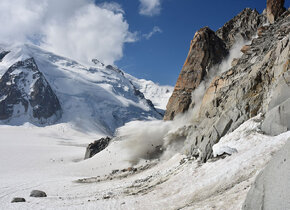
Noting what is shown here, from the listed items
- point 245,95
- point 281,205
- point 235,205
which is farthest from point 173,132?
point 281,205

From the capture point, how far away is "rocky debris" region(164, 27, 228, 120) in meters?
43.4

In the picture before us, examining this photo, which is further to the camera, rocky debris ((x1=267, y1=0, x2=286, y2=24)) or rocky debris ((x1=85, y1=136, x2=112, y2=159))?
rocky debris ((x1=85, y1=136, x2=112, y2=159))

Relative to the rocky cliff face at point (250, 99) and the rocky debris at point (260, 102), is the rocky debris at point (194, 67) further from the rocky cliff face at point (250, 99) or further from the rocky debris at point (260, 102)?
the rocky debris at point (260, 102)

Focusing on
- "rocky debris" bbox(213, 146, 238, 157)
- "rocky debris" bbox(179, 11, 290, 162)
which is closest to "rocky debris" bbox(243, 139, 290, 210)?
"rocky debris" bbox(213, 146, 238, 157)

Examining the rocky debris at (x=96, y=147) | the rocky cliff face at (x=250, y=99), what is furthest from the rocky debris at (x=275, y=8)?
the rocky debris at (x=96, y=147)

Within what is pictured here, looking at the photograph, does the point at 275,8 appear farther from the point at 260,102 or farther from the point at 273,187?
the point at 273,187

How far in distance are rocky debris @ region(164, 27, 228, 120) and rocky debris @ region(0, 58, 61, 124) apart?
142 m

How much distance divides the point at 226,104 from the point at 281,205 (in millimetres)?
18096

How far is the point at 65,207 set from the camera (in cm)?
1772

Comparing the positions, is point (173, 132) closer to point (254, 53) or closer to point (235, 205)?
point (254, 53)

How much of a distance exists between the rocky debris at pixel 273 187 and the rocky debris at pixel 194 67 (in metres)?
35.4

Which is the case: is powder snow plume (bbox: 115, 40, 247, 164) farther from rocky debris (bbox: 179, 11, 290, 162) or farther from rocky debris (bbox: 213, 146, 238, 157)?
rocky debris (bbox: 213, 146, 238, 157)

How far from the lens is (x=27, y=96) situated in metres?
175

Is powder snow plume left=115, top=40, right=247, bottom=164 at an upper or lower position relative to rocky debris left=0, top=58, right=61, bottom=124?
lower
